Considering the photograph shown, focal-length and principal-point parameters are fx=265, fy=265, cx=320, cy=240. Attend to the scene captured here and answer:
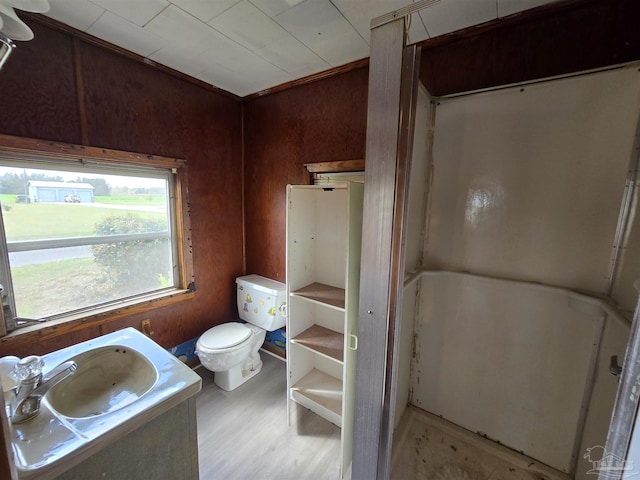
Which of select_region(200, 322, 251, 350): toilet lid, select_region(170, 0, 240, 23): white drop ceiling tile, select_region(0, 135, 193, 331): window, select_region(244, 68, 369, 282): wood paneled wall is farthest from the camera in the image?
select_region(200, 322, 251, 350): toilet lid

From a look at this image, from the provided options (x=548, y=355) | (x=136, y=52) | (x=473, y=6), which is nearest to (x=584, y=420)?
(x=548, y=355)

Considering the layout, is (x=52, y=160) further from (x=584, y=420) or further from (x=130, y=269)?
(x=584, y=420)

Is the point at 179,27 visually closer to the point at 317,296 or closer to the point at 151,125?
the point at 151,125

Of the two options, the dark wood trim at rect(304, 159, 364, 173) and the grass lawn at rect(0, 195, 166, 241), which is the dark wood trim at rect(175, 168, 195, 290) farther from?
the dark wood trim at rect(304, 159, 364, 173)

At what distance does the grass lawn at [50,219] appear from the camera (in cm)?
148

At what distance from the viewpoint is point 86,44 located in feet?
5.22

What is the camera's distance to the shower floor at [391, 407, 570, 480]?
143 centimetres

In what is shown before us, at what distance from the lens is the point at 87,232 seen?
1773 millimetres

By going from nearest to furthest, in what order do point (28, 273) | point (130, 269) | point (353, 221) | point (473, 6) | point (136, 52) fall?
1. point (473, 6)
2. point (353, 221)
3. point (28, 273)
4. point (136, 52)
5. point (130, 269)

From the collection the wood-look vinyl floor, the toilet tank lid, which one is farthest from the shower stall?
the toilet tank lid

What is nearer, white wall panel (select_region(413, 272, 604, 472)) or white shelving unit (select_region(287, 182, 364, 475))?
white wall panel (select_region(413, 272, 604, 472))

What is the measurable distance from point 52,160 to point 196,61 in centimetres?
109

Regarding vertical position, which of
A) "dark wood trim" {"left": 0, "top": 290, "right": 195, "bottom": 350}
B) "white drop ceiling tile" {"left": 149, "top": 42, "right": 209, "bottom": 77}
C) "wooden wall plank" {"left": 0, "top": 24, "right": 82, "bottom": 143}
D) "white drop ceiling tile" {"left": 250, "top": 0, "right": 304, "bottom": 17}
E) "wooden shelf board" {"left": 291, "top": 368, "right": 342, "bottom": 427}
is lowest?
"wooden shelf board" {"left": 291, "top": 368, "right": 342, "bottom": 427}

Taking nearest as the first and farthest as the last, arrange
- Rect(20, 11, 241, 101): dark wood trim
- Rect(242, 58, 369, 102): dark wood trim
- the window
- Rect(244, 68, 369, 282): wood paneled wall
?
1. Rect(20, 11, 241, 101): dark wood trim
2. the window
3. Rect(242, 58, 369, 102): dark wood trim
4. Rect(244, 68, 369, 282): wood paneled wall
